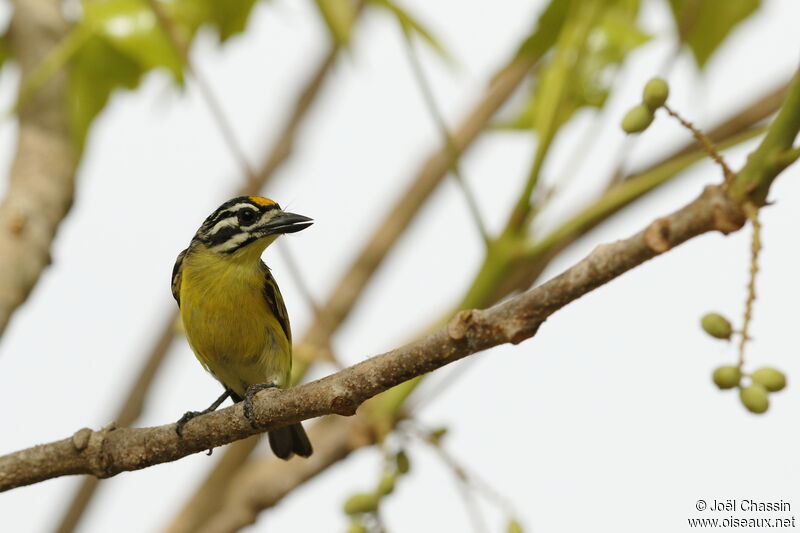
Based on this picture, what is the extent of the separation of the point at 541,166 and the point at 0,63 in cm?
246

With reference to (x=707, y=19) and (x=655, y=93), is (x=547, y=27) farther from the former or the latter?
(x=655, y=93)

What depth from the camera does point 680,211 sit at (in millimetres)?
1504

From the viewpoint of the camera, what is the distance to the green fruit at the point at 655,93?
1662mm

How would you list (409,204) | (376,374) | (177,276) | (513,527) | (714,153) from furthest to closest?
1. (409,204)
2. (177,276)
3. (513,527)
4. (376,374)
5. (714,153)

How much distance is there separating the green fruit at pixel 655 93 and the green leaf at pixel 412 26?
1245mm

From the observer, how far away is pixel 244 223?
407cm

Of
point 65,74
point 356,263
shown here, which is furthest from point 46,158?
point 356,263

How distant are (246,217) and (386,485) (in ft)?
5.70

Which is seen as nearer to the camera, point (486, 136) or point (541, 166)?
point (541, 166)

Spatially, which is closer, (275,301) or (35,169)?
(35,169)

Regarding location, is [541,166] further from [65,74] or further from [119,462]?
[65,74]

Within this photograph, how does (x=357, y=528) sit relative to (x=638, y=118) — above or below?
below

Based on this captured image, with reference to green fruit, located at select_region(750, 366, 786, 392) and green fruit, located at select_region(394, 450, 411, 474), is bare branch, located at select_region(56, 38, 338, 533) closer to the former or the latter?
green fruit, located at select_region(394, 450, 411, 474)

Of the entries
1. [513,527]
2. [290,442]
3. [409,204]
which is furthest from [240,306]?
[513,527]
